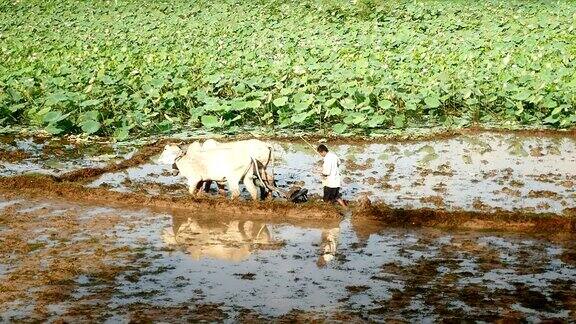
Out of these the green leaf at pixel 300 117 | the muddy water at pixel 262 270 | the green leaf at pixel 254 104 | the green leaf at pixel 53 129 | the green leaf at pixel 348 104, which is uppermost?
the green leaf at pixel 254 104

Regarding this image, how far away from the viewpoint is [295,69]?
19.4m

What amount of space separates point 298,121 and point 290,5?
18.2 meters

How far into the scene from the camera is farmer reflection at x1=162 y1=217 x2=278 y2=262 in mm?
8797

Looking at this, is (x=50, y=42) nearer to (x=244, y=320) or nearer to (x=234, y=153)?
(x=234, y=153)

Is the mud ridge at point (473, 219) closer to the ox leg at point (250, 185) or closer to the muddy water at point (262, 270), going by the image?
the muddy water at point (262, 270)

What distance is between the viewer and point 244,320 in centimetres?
674

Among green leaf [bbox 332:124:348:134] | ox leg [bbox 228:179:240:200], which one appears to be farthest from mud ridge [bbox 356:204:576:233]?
green leaf [bbox 332:124:348:134]

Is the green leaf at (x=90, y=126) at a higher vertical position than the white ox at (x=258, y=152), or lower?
higher

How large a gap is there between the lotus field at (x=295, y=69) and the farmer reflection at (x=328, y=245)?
21.0 ft

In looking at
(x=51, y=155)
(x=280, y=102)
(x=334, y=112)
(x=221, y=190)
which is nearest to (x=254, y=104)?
(x=280, y=102)

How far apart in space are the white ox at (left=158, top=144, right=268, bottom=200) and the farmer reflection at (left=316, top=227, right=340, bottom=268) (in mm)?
1458

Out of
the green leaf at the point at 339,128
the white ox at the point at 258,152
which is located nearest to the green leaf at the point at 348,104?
the green leaf at the point at 339,128

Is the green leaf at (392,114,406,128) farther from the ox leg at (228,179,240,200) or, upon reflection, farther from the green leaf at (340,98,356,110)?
the ox leg at (228,179,240,200)

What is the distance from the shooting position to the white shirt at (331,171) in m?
10.5
